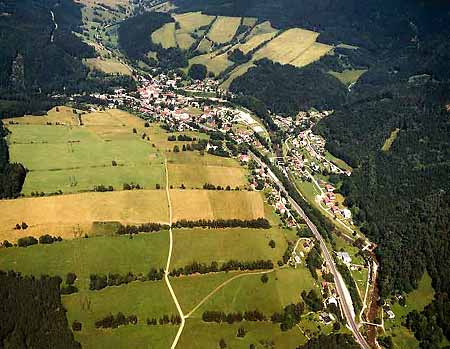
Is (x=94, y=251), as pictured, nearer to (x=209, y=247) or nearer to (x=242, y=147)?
(x=209, y=247)

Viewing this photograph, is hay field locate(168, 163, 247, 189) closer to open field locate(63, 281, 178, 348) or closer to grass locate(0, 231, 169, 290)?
grass locate(0, 231, 169, 290)

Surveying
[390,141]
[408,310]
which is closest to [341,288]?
[408,310]

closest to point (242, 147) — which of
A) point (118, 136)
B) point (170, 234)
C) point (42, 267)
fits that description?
point (118, 136)

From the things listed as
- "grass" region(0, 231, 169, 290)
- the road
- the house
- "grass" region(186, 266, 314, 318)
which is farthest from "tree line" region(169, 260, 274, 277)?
the house

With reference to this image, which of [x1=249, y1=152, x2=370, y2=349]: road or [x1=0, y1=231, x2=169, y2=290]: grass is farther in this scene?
[x1=0, y1=231, x2=169, y2=290]: grass

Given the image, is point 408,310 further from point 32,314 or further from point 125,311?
point 32,314
